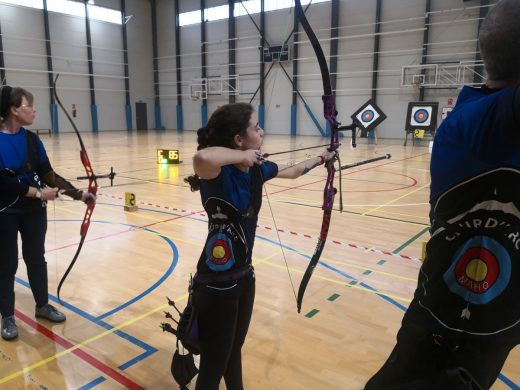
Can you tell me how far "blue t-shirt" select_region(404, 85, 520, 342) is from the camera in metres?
0.73

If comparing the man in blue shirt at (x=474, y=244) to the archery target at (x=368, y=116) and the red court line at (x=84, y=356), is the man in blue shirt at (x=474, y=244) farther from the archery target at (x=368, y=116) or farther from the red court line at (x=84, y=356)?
the archery target at (x=368, y=116)

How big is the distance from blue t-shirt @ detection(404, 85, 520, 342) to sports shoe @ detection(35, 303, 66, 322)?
6.95 ft

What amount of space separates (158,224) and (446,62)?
1215cm

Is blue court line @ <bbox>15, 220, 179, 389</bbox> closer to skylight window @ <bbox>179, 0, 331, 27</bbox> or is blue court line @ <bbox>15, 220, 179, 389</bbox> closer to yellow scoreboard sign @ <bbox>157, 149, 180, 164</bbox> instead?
yellow scoreboard sign @ <bbox>157, 149, 180, 164</bbox>

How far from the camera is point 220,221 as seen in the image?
1.36m

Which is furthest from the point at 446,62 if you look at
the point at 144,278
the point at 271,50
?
the point at 144,278

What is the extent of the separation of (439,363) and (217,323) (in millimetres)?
689

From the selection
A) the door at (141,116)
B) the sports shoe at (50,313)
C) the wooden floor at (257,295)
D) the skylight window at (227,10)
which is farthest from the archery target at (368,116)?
the sports shoe at (50,313)

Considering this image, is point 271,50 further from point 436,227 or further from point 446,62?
point 436,227

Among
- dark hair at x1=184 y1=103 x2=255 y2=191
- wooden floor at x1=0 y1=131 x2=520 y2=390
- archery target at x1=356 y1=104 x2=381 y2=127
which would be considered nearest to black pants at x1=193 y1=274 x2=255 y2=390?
dark hair at x1=184 y1=103 x2=255 y2=191

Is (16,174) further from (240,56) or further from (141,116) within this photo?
(141,116)

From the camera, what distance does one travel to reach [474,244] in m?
0.80

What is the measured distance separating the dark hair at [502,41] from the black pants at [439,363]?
1.57 feet

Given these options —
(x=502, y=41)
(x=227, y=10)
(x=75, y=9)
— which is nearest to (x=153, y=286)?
(x=502, y=41)
